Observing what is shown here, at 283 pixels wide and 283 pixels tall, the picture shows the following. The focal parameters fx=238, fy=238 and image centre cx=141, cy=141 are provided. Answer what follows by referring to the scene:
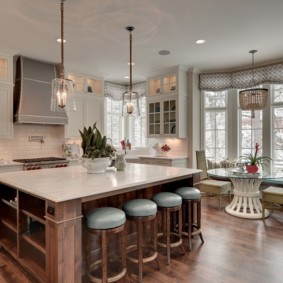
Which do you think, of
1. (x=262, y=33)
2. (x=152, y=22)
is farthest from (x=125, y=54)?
(x=262, y=33)

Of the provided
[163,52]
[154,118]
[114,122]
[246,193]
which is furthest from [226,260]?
[114,122]

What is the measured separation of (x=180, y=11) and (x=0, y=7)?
2177 mm

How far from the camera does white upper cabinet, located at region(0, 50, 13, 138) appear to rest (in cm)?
427

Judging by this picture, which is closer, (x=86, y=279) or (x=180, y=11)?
(x=86, y=279)

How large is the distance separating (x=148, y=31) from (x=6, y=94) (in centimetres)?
279

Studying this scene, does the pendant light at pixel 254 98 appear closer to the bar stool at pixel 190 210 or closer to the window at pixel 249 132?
the window at pixel 249 132

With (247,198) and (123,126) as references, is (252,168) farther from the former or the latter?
(123,126)

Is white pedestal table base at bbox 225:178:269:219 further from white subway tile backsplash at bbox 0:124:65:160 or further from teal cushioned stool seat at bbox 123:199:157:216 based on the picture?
white subway tile backsplash at bbox 0:124:65:160

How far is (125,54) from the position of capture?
4520 mm

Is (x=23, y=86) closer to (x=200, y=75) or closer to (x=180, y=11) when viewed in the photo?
(x=180, y=11)

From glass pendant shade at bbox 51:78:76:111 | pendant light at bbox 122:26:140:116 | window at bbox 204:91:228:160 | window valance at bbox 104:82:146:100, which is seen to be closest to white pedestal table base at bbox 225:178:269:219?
window at bbox 204:91:228:160

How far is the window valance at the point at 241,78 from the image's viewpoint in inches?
189

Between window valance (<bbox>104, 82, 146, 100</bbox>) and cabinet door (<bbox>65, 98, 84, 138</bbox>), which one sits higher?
window valance (<bbox>104, 82, 146, 100</bbox>)

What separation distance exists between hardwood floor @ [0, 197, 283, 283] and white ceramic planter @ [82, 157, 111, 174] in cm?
109
